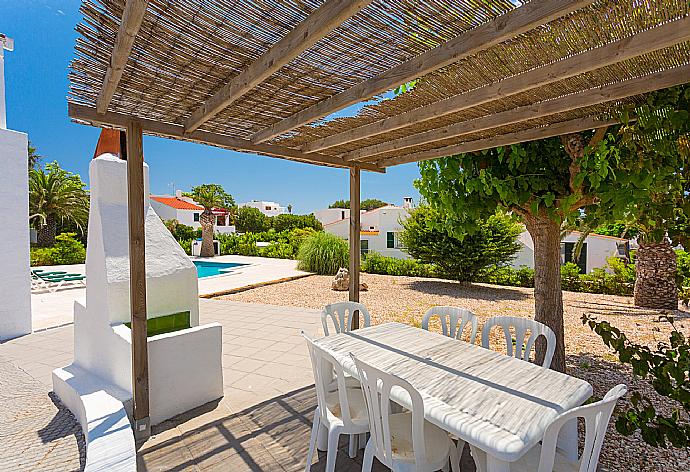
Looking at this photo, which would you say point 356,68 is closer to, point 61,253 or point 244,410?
point 244,410

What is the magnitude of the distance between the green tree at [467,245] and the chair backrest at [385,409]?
9396 millimetres

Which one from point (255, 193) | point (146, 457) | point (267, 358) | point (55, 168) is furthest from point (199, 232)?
point (255, 193)

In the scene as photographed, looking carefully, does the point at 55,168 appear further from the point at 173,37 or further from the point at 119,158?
the point at 173,37

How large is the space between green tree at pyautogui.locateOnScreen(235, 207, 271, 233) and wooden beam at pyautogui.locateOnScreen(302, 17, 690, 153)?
3372 centimetres

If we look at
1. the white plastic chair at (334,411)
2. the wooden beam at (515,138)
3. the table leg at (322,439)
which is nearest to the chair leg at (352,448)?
the white plastic chair at (334,411)

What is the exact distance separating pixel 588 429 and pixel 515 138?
8.97 feet

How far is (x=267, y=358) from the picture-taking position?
523cm

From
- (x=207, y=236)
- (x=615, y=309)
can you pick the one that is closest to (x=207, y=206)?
(x=207, y=236)

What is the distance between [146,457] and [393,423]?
1909mm

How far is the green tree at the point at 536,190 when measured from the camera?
3.86 metres

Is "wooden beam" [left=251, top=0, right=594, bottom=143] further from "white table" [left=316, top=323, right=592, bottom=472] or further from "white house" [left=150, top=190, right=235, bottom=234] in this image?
"white house" [left=150, top=190, right=235, bottom=234]

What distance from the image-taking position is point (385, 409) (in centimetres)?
210

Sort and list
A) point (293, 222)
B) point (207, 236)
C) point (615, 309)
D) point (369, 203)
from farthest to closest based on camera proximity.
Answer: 1. point (369, 203)
2. point (293, 222)
3. point (207, 236)
4. point (615, 309)

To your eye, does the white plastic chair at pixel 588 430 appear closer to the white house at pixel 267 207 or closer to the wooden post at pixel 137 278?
the wooden post at pixel 137 278
